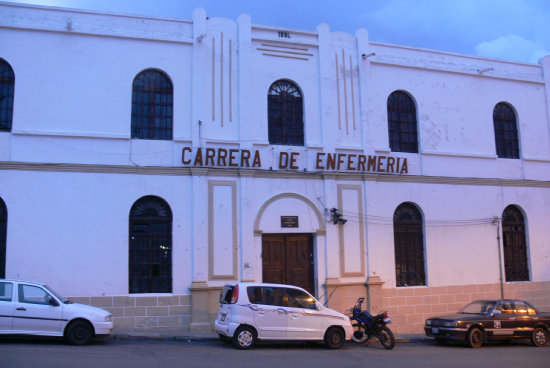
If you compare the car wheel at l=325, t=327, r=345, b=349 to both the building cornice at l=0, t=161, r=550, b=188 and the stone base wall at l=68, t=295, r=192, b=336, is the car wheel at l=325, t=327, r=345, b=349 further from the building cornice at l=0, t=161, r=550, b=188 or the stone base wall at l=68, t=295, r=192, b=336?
the building cornice at l=0, t=161, r=550, b=188

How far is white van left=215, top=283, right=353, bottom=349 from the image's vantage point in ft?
41.7

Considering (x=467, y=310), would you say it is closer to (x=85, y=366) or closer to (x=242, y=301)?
(x=242, y=301)

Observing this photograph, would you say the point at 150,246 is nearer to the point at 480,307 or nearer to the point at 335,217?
the point at 335,217

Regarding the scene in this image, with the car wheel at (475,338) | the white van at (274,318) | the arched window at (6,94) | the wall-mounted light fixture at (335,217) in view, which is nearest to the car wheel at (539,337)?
the car wheel at (475,338)

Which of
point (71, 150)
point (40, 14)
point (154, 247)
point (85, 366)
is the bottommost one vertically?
point (85, 366)

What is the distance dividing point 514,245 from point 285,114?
32.9 feet

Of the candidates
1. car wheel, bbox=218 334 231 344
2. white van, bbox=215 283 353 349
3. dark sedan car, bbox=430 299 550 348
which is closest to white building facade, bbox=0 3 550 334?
car wheel, bbox=218 334 231 344

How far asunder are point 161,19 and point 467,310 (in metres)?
12.8

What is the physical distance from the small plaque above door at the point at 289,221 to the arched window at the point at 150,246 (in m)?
3.56

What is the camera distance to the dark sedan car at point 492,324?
47.4 feet

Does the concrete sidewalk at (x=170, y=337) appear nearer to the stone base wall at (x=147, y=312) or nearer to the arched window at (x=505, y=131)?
the stone base wall at (x=147, y=312)

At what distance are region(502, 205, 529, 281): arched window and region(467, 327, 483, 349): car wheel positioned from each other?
601 cm

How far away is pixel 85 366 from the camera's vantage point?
9.77 m

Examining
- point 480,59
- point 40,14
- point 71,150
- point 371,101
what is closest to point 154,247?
point 71,150
